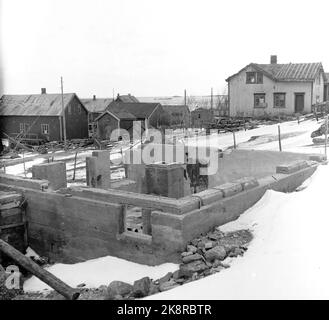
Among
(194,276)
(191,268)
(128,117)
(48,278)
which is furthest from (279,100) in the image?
(48,278)

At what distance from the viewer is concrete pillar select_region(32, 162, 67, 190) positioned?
48.4 ft

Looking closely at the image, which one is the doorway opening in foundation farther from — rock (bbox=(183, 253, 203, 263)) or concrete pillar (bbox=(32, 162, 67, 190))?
concrete pillar (bbox=(32, 162, 67, 190))

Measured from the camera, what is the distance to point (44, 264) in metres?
12.8

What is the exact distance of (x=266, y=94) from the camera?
125 feet

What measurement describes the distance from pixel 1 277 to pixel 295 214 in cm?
648


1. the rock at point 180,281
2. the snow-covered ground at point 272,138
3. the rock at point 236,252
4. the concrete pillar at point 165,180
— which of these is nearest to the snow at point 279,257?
the rock at point 236,252

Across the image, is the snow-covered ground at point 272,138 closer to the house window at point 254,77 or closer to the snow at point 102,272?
the house window at point 254,77

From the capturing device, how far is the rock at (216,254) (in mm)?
8570

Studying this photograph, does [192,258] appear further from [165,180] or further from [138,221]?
[165,180]

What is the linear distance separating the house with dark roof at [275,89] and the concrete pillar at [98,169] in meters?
24.7

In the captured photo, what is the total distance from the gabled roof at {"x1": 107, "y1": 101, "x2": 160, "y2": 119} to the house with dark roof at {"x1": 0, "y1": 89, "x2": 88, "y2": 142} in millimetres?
4118

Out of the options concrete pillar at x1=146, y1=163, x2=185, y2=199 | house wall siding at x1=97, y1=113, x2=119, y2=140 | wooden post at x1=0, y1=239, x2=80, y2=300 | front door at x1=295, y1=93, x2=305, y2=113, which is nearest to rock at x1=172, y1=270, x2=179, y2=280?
wooden post at x1=0, y1=239, x2=80, y2=300

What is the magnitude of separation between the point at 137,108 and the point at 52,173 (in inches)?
1353
